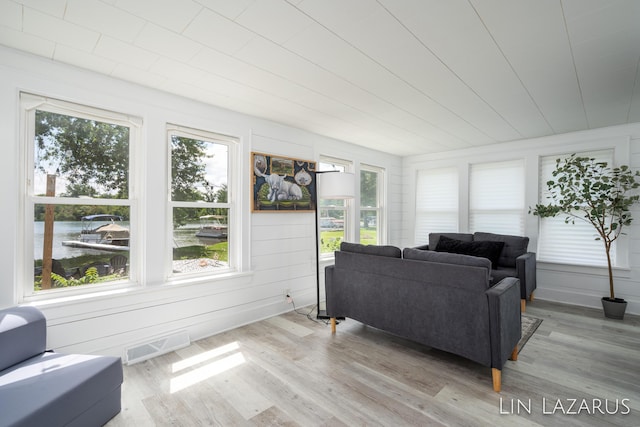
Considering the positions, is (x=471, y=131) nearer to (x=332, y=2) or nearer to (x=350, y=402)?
(x=332, y=2)

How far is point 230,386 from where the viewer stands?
2.19 metres

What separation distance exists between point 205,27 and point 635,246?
17.3ft

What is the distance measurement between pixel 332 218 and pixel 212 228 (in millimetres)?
1953

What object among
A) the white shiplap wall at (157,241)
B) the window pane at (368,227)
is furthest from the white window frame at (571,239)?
the white shiplap wall at (157,241)

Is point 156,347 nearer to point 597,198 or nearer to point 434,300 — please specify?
point 434,300

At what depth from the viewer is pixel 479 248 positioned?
165 inches

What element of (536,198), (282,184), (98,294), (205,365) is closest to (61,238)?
(98,294)

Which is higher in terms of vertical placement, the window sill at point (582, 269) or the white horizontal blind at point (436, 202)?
the white horizontal blind at point (436, 202)

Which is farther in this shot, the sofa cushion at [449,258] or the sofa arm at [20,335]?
the sofa cushion at [449,258]

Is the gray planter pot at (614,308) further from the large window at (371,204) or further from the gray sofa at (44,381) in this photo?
the gray sofa at (44,381)

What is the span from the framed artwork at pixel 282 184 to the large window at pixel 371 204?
129 centimetres

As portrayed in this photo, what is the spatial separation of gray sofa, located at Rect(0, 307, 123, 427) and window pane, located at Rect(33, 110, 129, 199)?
3.21 ft

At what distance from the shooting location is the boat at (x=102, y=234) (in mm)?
2455

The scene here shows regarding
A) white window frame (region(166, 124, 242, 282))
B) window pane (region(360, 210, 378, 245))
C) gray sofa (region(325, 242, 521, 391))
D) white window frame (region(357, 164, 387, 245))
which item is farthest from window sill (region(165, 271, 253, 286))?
white window frame (region(357, 164, 387, 245))
